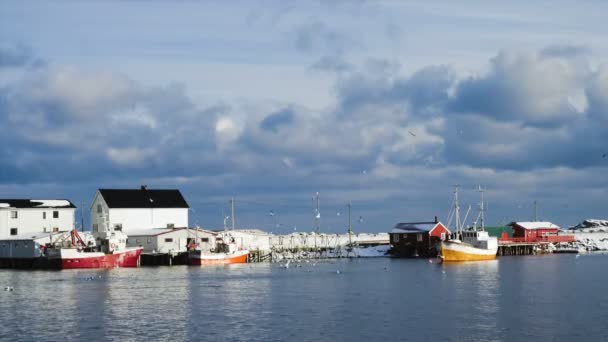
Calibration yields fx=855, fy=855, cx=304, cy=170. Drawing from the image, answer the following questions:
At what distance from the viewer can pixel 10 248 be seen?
11275 centimetres

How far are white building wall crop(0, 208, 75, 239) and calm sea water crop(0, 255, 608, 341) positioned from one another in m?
27.2

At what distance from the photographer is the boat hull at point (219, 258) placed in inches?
4409

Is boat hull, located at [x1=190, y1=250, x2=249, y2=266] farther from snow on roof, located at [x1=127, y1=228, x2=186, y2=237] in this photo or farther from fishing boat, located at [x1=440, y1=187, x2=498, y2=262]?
fishing boat, located at [x1=440, y1=187, x2=498, y2=262]

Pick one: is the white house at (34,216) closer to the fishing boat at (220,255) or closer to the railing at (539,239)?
the fishing boat at (220,255)

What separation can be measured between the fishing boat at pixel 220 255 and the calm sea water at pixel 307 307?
19710mm

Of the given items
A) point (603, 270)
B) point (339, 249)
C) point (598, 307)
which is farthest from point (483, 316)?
point (339, 249)

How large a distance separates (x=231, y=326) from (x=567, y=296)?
95.5 feet

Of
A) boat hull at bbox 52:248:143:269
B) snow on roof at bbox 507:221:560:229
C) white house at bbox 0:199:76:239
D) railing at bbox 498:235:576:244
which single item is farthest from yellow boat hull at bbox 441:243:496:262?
white house at bbox 0:199:76:239

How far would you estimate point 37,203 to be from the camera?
121250 mm

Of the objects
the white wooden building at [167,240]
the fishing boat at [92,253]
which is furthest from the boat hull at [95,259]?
the white wooden building at [167,240]

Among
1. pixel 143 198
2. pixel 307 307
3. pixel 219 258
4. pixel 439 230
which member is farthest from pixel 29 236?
pixel 307 307

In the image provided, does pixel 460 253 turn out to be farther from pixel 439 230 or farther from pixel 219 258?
pixel 219 258

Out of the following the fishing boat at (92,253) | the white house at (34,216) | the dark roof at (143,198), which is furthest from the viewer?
the dark roof at (143,198)

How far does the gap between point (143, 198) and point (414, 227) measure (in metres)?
44.2
